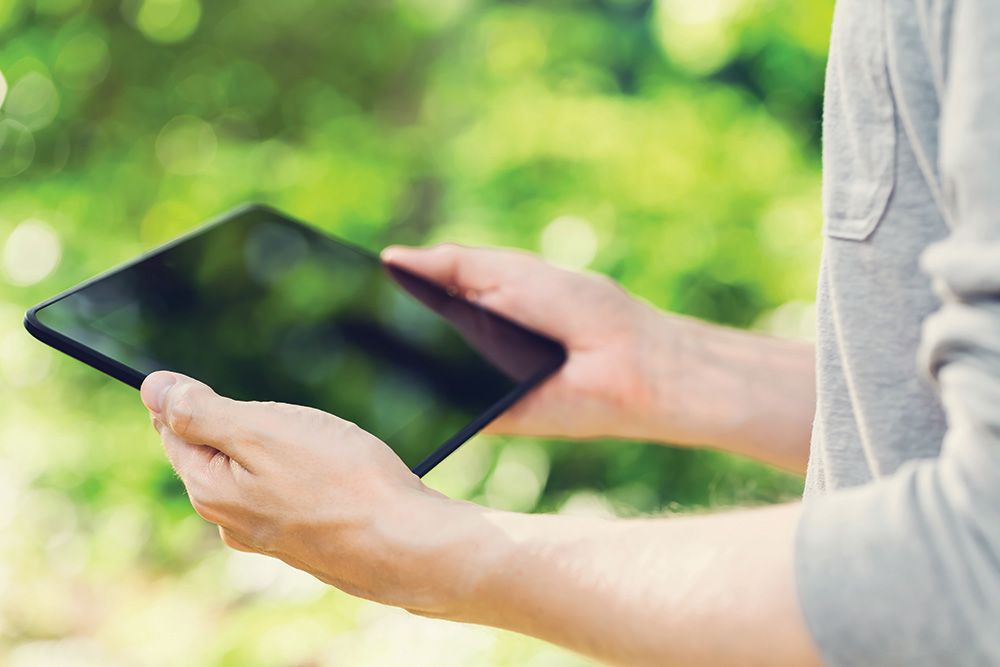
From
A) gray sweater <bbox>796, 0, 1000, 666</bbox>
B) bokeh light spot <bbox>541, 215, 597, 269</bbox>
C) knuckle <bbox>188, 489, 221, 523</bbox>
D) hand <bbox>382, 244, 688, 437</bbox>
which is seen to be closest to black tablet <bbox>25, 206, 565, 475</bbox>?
hand <bbox>382, 244, 688, 437</bbox>

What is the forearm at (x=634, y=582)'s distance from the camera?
65 cm

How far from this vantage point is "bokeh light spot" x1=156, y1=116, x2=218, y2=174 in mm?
2324

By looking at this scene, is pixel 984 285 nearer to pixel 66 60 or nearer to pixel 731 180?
pixel 731 180

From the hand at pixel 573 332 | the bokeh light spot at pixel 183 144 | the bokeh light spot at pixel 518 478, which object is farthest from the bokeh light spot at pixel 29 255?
the hand at pixel 573 332

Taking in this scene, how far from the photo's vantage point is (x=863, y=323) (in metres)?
0.70

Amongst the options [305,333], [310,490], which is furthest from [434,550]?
[305,333]

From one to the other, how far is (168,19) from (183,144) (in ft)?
0.92

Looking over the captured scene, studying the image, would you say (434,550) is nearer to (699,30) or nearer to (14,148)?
(699,30)

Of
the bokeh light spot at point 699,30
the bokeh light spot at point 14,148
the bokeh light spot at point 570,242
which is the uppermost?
the bokeh light spot at point 699,30

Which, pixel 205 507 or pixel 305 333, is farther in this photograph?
pixel 305 333

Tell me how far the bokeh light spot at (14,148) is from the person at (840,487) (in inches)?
64.7

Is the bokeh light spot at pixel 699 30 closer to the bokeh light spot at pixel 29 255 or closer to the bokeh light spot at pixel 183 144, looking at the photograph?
the bokeh light spot at pixel 183 144

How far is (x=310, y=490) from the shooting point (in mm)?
848

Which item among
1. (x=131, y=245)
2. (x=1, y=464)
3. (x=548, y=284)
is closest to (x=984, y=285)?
(x=548, y=284)
